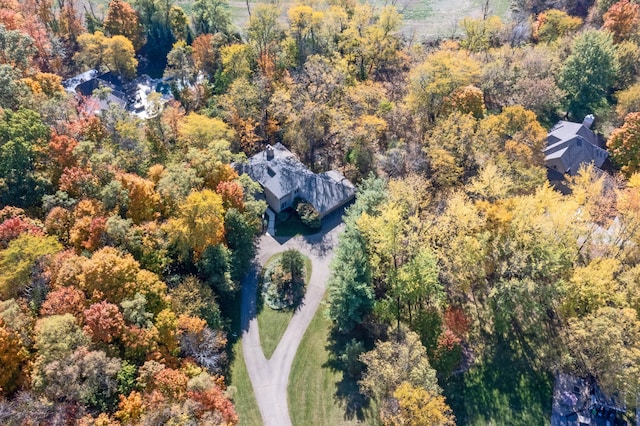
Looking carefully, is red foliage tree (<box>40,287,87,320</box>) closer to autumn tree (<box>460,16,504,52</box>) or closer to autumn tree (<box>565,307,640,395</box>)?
autumn tree (<box>565,307,640,395</box>)

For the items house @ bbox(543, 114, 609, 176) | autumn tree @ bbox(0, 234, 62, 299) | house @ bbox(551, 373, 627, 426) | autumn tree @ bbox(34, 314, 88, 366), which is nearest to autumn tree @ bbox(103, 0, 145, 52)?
autumn tree @ bbox(0, 234, 62, 299)

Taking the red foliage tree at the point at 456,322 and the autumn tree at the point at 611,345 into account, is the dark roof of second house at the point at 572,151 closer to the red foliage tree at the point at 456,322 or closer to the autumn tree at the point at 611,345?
the autumn tree at the point at 611,345

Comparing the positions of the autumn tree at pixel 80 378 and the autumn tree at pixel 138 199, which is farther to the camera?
the autumn tree at pixel 138 199

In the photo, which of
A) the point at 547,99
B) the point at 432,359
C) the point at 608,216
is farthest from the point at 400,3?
the point at 432,359

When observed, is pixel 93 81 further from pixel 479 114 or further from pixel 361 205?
pixel 479 114


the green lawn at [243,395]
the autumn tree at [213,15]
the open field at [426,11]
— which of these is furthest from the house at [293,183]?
the open field at [426,11]

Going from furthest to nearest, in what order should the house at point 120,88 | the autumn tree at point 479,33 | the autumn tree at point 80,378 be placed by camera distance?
the autumn tree at point 479,33 → the house at point 120,88 → the autumn tree at point 80,378
